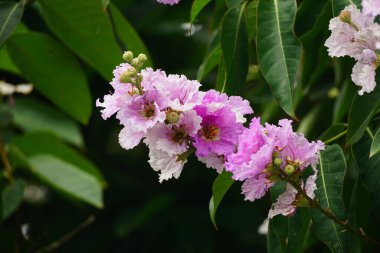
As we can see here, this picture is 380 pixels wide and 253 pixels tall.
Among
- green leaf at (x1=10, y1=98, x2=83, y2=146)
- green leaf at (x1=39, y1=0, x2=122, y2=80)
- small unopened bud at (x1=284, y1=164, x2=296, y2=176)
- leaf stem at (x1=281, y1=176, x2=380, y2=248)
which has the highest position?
small unopened bud at (x1=284, y1=164, x2=296, y2=176)

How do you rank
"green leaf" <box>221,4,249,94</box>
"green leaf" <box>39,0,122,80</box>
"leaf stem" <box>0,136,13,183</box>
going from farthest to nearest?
"leaf stem" <box>0,136,13,183</box> < "green leaf" <box>39,0,122,80</box> < "green leaf" <box>221,4,249,94</box>

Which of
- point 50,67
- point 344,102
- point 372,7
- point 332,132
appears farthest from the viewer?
point 50,67

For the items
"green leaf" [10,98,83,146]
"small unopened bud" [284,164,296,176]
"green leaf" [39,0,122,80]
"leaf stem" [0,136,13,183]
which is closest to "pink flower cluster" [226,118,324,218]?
"small unopened bud" [284,164,296,176]

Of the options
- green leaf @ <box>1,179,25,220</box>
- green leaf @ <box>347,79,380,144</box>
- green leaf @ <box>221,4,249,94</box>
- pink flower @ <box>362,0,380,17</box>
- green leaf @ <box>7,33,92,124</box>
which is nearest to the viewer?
pink flower @ <box>362,0,380,17</box>

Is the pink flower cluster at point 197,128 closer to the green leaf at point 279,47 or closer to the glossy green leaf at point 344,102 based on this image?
the green leaf at point 279,47

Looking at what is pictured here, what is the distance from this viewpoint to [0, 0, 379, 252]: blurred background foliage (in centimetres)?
166

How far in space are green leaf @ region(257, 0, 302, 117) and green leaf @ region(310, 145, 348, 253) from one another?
0.38ft

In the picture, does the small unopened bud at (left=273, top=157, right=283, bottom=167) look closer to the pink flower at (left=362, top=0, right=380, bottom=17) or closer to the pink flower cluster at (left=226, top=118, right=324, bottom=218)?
the pink flower cluster at (left=226, top=118, right=324, bottom=218)

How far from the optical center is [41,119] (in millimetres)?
2494

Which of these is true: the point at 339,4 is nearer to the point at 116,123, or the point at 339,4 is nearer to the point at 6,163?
the point at 6,163

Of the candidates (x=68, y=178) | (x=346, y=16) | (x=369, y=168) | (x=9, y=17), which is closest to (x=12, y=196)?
(x=68, y=178)

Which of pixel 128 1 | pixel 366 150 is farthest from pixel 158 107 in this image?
pixel 128 1

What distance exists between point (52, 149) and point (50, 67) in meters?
0.45

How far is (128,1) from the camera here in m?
2.41
